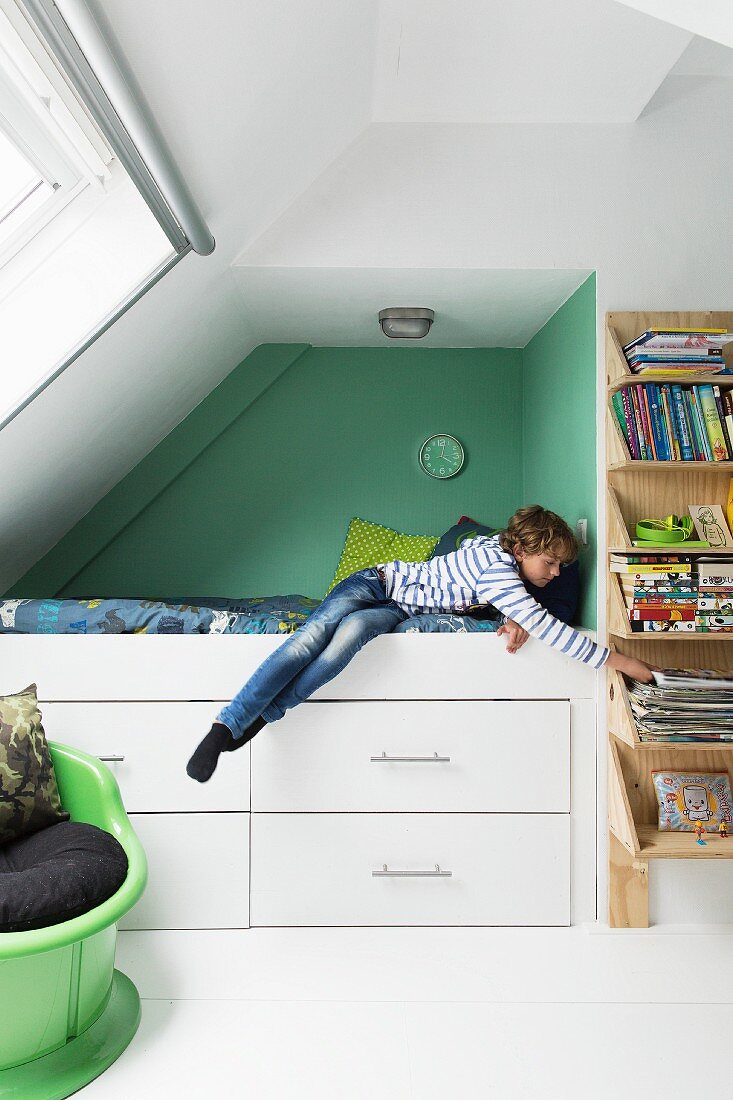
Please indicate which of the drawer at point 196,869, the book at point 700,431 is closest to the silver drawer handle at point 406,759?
the drawer at point 196,869

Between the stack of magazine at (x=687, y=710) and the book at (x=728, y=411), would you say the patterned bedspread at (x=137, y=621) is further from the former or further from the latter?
the book at (x=728, y=411)

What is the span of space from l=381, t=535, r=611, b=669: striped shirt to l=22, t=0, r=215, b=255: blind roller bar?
117 cm

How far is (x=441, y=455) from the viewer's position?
3.36 meters

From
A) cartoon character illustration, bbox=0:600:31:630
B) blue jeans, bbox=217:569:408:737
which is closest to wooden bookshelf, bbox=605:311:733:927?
blue jeans, bbox=217:569:408:737

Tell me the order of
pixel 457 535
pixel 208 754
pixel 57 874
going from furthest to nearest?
pixel 457 535, pixel 208 754, pixel 57 874

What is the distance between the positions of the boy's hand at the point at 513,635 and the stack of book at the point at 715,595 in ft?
1.52

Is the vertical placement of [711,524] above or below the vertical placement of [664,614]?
above

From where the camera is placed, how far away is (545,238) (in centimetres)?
243

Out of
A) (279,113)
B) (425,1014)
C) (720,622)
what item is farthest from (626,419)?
(425,1014)

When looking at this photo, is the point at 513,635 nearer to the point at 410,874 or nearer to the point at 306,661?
the point at 306,661

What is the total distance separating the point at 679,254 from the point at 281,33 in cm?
131

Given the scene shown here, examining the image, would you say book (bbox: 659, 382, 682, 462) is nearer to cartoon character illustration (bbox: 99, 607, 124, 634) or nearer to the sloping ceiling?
the sloping ceiling

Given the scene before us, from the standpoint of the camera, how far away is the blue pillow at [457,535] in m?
3.09

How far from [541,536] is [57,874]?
1500mm
